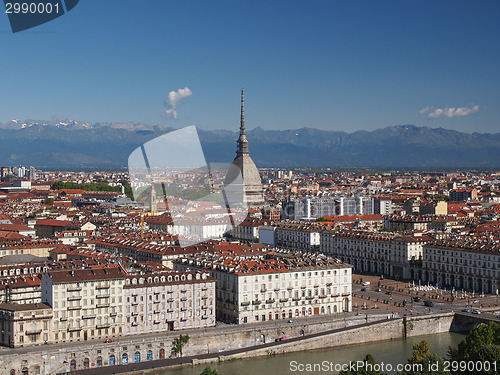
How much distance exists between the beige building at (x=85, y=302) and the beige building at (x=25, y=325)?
0.26m

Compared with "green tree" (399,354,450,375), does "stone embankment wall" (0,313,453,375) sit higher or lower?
lower

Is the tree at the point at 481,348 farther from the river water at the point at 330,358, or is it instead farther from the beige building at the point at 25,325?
the beige building at the point at 25,325

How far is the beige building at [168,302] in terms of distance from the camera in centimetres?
2053

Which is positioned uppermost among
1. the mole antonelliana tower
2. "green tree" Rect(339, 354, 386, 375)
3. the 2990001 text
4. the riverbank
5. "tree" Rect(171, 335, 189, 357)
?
the mole antonelliana tower

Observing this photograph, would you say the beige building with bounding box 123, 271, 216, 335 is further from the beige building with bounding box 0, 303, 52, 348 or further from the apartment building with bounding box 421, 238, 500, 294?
the apartment building with bounding box 421, 238, 500, 294

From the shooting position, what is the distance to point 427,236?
34.0 m

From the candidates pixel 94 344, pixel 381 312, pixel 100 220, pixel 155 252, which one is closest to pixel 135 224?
pixel 100 220

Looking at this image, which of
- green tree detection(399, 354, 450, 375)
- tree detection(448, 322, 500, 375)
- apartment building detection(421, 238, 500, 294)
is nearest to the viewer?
green tree detection(399, 354, 450, 375)

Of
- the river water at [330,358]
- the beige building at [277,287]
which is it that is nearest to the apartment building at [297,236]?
the beige building at [277,287]

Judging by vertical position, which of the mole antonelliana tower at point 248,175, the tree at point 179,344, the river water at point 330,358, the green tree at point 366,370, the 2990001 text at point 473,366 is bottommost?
the river water at point 330,358

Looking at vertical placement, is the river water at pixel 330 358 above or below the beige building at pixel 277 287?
below

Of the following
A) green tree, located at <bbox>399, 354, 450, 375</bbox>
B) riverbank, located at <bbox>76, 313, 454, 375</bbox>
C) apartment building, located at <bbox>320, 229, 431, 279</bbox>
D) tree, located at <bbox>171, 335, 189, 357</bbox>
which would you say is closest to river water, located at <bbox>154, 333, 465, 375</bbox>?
riverbank, located at <bbox>76, 313, 454, 375</bbox>

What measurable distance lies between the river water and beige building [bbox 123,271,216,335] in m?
2.24

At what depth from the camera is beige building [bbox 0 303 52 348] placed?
1870cm
